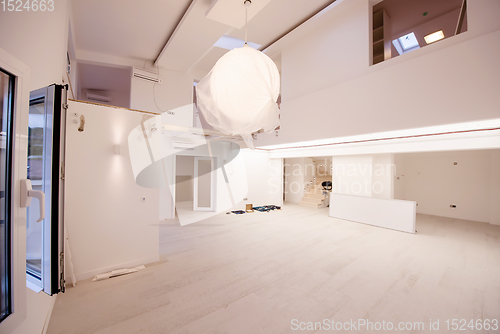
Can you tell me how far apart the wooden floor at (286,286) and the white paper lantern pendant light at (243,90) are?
79.9 inches

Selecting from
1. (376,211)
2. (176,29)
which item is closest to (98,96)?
(176,29)

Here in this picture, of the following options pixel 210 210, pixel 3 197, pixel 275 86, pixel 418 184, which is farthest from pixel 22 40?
pixel 418 184

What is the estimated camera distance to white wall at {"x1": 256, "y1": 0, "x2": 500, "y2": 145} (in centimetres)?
268

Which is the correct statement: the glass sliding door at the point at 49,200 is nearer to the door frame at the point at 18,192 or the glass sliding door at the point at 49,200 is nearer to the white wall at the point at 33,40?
the white wall at the point at 33,40

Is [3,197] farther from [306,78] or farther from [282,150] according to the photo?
[282,150]

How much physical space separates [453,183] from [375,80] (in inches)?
252

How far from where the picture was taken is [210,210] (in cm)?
782

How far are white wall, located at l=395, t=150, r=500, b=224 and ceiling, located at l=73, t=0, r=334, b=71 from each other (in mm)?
6464

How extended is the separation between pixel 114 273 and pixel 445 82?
218 inches

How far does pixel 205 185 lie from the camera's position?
843 centimetres

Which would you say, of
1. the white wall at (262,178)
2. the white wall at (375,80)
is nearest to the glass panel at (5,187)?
the white wall at (375,80)

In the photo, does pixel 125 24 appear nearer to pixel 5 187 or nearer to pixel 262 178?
pixel 5 187

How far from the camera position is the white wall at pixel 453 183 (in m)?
6.41

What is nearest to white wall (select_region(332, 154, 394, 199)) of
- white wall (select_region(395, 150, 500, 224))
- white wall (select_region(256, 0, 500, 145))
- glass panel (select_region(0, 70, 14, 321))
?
white wall (select_region(395, 150, 500, 224))
